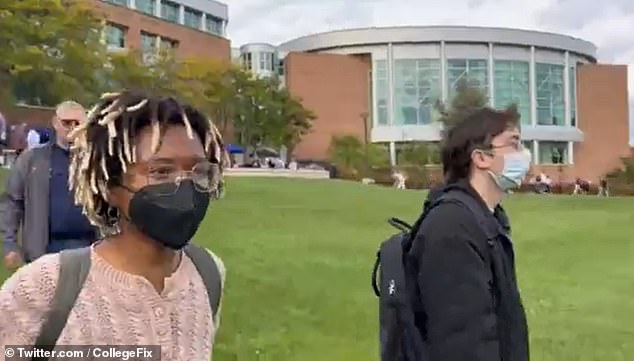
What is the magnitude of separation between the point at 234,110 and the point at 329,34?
2974 cm

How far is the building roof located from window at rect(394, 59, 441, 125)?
6.67ft

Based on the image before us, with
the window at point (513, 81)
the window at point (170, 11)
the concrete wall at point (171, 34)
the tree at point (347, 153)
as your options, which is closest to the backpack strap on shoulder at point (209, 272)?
the tree at point (347, 153)

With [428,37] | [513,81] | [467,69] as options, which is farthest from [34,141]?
[513,81]

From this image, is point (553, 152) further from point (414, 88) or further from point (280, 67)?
point (280, 67)

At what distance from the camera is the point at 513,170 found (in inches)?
152

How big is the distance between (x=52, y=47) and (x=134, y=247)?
35241mm

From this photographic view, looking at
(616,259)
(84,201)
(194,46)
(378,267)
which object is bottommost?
(616,259)

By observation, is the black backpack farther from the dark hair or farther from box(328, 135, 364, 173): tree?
box(328, 135, 364, 173): tree

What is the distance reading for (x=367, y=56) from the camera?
282 ft

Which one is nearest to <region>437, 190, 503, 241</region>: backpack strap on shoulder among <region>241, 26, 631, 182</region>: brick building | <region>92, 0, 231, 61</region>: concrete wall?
<region>92, 0, 231, 61</region>: concrete wall

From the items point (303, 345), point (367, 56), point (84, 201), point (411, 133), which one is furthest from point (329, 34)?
point (84, 201)

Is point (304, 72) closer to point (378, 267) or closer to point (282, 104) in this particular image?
point (282, 104)

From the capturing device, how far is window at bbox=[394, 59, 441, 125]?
83188mm

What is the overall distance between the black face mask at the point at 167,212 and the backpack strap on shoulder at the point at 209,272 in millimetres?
121
